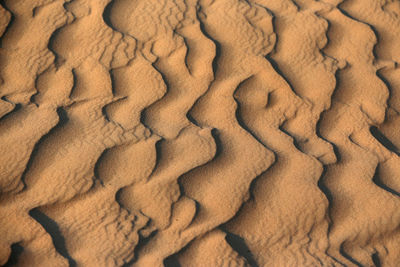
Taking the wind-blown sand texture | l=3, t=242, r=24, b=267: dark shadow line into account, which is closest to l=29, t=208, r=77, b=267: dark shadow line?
the wind-blown sand texture

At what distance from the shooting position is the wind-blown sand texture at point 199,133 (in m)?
2.12

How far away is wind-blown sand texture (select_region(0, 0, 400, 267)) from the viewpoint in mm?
2125

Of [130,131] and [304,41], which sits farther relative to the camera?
[304,41]

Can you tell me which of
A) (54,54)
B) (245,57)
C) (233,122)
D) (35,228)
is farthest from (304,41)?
(35,228)

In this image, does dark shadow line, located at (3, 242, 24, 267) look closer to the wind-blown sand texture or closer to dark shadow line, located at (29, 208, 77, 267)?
the wind-blown sand texture

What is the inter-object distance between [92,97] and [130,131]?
32 centimetres

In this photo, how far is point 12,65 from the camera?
2.77 metres

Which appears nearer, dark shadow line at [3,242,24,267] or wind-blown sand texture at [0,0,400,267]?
dark shadow line at [3,242,24,267]

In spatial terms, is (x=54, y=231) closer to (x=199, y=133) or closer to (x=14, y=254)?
(x=14, y=254)

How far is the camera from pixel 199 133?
251 cm

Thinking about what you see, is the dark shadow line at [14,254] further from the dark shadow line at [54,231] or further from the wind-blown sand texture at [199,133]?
the dark shadow line at [54,231]

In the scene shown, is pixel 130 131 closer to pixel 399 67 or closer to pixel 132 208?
pixel 132 208

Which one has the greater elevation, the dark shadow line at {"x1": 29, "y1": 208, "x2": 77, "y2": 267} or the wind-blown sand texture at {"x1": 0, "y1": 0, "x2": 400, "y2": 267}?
the wind-blown sand texture at {"x1": 0, "y1": 0, "x2": 400, "y2": 267}

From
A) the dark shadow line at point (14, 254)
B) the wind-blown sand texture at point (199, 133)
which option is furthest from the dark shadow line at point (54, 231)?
the dark shadow line at point (14, 254)
